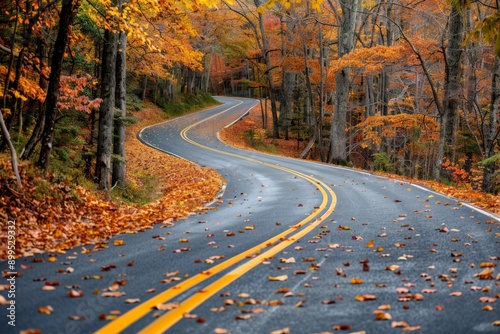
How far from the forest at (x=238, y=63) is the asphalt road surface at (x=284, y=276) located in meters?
2.55

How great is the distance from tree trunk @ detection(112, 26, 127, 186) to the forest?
4cm

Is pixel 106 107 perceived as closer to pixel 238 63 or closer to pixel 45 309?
pixel 45 309

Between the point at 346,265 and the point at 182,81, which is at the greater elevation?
the point at 182,81

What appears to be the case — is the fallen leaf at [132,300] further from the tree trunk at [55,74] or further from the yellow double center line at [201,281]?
the tree trunk at [55,74]

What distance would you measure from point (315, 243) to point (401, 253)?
130 cm

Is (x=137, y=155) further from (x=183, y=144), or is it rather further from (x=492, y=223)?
(x=492, y=223)

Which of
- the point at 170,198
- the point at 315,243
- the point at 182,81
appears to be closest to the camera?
the point at 315,243

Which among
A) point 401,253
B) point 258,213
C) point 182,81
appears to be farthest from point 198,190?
point 182,81

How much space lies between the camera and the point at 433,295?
4949 mm

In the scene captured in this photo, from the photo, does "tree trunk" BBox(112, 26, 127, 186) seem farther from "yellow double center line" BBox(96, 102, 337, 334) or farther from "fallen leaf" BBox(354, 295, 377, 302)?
"fallen leaf" BBox(354, 295, 377, 302)

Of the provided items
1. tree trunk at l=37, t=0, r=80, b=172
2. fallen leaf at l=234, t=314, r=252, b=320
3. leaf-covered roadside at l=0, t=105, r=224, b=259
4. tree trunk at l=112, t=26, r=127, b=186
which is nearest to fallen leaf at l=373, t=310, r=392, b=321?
fallen leaf at l=234, t=314, r=252, b=320

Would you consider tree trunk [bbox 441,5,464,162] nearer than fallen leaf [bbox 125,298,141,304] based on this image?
No

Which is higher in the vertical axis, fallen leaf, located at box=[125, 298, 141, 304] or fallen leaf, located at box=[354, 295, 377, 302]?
fallen leaf, located at box=[125, 298, 141, 304]

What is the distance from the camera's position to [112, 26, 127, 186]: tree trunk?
15.6 m
